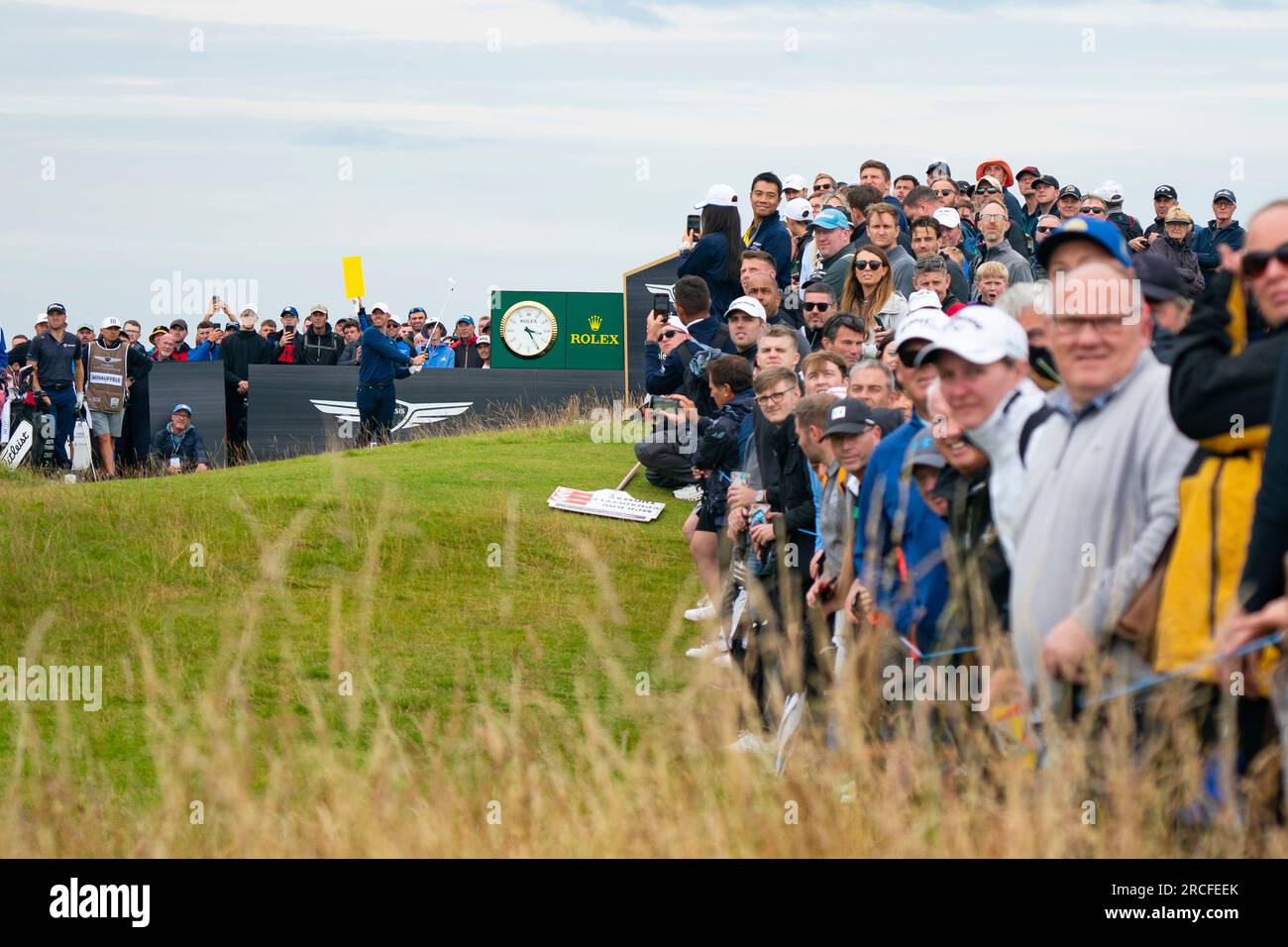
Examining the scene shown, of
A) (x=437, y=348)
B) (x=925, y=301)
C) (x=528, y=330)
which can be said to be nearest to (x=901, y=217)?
(x=925, y=301)

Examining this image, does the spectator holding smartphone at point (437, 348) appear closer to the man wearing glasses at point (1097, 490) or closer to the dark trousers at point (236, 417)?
the dark trousers at point (236, 417)

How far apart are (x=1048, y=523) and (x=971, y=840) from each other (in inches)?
35.8

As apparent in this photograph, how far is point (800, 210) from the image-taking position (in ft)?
57.8

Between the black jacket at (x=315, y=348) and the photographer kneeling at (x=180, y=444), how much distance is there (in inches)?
88.7

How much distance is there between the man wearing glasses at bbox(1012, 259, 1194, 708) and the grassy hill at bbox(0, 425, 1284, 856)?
1.19ft

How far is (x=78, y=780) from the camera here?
333 inches

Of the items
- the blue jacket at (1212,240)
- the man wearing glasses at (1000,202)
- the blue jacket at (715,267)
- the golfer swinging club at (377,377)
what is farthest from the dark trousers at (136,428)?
the blue jacket at (1212,240)

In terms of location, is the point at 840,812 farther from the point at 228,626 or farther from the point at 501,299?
the point at 501,299

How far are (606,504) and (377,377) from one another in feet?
24.5

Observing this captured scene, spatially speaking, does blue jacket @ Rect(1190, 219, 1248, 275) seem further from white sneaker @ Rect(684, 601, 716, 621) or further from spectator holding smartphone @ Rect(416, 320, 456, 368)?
spectator holding smartphone @ Rect(416, 320, 456, 368)

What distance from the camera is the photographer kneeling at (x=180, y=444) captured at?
77.2 ft

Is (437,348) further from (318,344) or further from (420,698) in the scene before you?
(420,698)

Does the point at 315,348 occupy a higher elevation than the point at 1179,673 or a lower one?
higher
